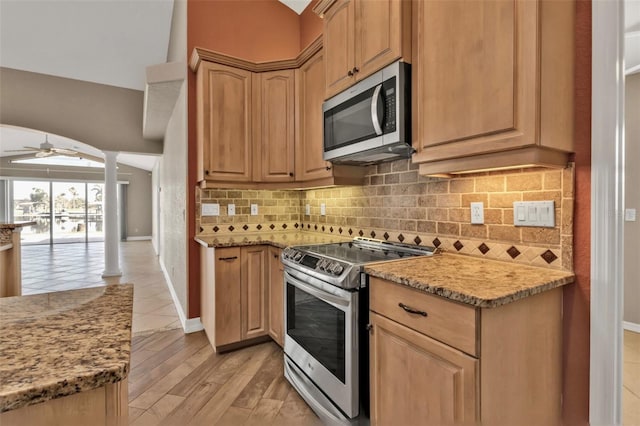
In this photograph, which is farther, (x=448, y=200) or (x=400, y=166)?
(x=400, y=166)

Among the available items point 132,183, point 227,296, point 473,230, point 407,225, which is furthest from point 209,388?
point 132,183

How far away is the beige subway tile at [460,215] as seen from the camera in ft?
5.70

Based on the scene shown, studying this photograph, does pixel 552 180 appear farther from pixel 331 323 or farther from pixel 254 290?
pixel 254 290

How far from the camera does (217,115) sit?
274cm

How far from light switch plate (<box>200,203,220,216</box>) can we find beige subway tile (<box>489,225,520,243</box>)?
2.29 meters

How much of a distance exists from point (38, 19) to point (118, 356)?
16.2ft

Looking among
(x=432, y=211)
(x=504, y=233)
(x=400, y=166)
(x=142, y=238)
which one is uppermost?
(x=400, y=166)

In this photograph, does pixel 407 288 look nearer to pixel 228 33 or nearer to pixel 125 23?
pixel 228 33

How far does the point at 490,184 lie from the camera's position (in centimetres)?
163

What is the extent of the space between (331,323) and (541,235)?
1068mm

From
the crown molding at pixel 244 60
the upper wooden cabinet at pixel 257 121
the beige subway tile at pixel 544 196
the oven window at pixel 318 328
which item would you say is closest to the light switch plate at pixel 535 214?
the beige subway tile at pixel 544 196

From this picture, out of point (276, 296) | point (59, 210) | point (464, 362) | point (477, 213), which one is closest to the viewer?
point (464, 362)

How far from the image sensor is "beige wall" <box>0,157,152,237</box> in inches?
379

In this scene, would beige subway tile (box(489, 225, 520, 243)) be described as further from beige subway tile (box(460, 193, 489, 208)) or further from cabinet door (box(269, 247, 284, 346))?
cabinet door (box(269, 247, 284, 346))
